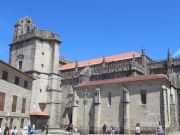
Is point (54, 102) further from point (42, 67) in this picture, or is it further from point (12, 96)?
point (12, 96)

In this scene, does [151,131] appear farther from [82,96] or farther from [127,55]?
[127,55]

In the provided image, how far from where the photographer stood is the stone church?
106ft

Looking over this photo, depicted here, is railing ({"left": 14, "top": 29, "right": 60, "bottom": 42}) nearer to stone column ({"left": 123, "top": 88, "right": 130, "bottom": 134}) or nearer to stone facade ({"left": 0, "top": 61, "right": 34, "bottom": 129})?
stone facade ({"left": 0, "top": 61, "right": 34, "bottom": 129})

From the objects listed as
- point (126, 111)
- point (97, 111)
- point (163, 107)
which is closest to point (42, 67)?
point (97, 111)

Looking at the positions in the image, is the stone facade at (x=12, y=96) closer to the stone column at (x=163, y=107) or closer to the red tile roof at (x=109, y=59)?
the stone column at (x=163, y=107)

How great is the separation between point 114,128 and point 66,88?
71.7ft

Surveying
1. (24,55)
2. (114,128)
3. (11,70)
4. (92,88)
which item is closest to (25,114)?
(11,70)

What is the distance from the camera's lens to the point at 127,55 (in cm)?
5347

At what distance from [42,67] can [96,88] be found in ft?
62.2

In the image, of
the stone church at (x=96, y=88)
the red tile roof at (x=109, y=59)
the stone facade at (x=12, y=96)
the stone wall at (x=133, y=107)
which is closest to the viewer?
the stone wall at (x=133, y=107)

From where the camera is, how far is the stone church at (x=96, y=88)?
106 feet

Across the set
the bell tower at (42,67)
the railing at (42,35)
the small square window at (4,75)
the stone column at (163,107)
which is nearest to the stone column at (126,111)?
the stone column at (163,107)

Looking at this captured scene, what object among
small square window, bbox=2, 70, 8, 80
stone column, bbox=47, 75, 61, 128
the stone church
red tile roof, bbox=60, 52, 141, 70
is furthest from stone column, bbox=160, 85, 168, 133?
stone column, bbox=47, 75, 61, 128

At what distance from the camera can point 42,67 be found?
5262cm
